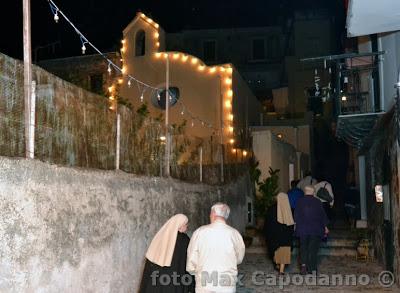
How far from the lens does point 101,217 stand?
6.53 m

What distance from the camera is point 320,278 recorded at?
10266 millimetres

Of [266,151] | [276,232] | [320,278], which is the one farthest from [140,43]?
[320,278]

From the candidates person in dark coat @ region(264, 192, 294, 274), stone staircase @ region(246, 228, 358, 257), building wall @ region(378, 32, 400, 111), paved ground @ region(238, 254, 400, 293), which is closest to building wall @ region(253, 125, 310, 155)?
stone staircase @ region(246, 228, 358, 257)

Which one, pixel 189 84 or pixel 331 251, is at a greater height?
pixel 189 84

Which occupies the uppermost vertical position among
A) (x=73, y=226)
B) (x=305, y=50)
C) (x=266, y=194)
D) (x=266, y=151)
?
(x=305, y=50)

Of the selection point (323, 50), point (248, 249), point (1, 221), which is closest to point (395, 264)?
point (248, 249)

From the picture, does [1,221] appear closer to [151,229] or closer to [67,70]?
[151,229]

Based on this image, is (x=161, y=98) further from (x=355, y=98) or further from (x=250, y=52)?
(x=250, y=52)

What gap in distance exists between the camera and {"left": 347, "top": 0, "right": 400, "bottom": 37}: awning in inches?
281

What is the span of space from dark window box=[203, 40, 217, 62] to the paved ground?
840 inches

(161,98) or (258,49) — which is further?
(258,49)

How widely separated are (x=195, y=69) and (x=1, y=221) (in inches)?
559

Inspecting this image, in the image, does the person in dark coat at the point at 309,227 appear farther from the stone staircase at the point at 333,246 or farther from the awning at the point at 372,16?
the awning at the point at 372,16

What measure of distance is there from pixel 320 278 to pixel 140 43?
39.8 feet
